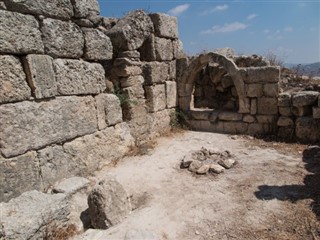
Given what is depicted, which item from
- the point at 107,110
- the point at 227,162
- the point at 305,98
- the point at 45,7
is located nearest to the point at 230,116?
the point at 305,98

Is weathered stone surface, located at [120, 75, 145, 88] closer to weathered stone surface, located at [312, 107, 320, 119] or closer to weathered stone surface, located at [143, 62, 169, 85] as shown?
weathered stone surface, located at [143, 62, 169, 85]

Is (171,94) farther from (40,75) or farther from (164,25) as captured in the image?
(40,75)

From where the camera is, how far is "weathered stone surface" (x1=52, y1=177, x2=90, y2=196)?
396cm

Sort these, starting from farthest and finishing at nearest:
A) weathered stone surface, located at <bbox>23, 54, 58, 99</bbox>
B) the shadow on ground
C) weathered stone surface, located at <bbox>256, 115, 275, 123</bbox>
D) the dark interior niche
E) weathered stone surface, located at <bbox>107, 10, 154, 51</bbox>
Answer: the dark interior niche → weathered stone surface, located at <bbox>256, 115, 275, 123</bbox> → weathered stone surface, located at <bbox>107, 10, 154, 51</bbox> → weathered stone surface, located at <bbox>23, 54, 58, 99</bbox> → the shadow on ground

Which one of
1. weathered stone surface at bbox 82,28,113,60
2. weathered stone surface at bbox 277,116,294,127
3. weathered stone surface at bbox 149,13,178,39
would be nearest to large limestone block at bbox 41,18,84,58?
weathered stone surface at bbox 82,28,113,60

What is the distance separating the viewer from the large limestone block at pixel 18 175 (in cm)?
361

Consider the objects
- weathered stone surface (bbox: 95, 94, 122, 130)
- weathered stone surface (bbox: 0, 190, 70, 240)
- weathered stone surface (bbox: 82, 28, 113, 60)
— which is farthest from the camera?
weathered stone surface (bbox: 95, 94, 122, 130)

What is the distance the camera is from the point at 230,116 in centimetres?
719

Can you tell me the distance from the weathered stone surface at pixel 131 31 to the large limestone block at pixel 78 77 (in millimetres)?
1101

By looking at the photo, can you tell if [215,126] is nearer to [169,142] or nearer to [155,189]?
[169,142]

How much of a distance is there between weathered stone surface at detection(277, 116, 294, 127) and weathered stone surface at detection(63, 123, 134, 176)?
336cm

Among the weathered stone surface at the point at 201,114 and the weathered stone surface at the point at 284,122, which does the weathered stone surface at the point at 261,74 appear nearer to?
the weathered stone surface at the point at 284,122

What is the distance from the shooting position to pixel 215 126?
24.6 feet

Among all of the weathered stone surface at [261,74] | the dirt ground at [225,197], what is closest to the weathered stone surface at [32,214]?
the dirt ground at [225,197]
